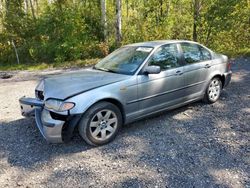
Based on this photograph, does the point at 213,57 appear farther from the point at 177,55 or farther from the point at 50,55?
the point at 50,55

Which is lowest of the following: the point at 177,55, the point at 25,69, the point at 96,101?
the point at 25,69

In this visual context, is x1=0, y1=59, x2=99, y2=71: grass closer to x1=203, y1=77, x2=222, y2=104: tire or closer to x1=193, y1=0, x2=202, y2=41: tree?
x1=193, y1=0, x2=202, y2=41: tree

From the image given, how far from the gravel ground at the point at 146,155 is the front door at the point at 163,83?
411mm

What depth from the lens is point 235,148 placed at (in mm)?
4105

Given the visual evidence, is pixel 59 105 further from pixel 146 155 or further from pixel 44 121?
pixel 146 155

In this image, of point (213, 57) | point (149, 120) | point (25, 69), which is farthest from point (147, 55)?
point (25, 69)

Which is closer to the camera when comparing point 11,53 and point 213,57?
point 213,57

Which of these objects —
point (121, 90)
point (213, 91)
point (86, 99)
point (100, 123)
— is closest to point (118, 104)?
point (121, 90)

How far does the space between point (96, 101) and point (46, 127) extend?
82cm

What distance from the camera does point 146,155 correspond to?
3.96m

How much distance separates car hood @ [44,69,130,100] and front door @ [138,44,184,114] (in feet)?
1.44

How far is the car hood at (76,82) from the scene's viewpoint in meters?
4.05

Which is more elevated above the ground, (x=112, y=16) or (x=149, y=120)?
(x=112, y=16)

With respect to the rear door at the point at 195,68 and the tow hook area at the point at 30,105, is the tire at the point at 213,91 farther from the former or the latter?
the tow hook area at the point at 30,105
